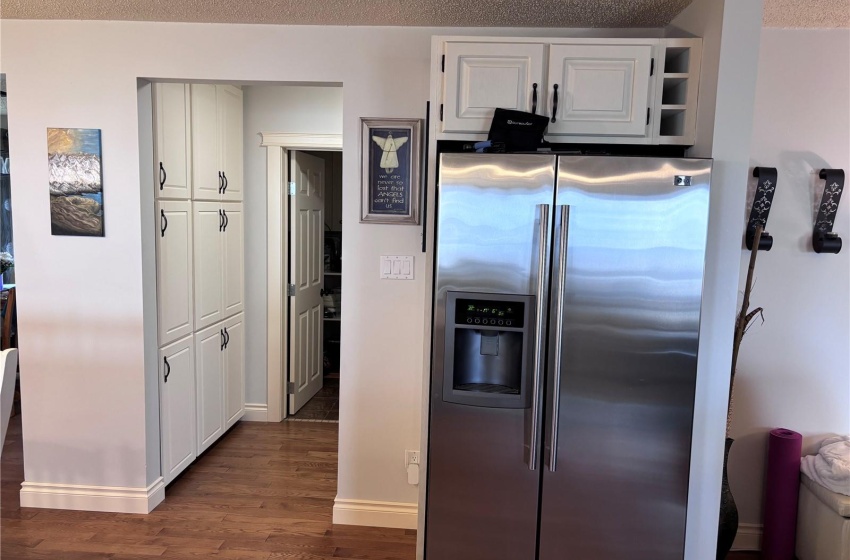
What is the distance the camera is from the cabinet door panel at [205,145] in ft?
10.8

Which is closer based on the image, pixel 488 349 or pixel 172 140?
pixel 488 349

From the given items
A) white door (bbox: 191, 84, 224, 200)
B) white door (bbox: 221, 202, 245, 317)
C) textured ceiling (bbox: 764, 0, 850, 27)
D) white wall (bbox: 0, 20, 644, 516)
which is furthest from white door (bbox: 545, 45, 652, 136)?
white door (bbox: 221, 202, 245, 317)

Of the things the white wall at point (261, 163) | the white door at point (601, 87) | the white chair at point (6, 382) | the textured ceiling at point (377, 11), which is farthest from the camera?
the white wall at point (261, 163)

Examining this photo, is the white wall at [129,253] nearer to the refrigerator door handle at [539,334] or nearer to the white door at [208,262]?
the white door at [208,262]

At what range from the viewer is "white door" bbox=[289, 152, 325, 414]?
427cm

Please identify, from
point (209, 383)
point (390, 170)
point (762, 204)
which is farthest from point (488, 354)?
point (209, 383)

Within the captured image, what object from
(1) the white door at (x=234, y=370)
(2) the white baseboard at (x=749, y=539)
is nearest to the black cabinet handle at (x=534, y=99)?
(2) the white baseboard at (x=749, y=539)

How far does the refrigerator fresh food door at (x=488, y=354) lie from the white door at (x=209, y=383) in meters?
1.87

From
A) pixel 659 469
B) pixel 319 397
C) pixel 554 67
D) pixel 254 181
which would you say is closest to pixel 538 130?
pixel 554 67

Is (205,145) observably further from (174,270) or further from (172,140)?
(174,270)

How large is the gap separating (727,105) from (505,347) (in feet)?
3.87

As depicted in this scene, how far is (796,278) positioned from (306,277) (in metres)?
3.24

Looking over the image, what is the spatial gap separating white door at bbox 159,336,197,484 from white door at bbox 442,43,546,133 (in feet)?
6.47

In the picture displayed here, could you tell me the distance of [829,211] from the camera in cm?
259
